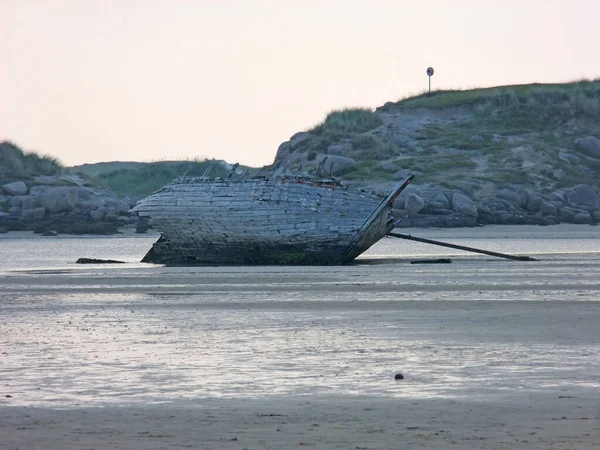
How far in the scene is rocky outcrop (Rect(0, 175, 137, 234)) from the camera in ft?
188

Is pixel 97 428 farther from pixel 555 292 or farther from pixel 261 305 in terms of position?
pixel 555 292

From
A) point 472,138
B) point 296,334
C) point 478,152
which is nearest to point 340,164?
point 478,152

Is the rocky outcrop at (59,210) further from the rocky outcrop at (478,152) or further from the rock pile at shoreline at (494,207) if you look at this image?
the rock pile at shoreline at (494,207)

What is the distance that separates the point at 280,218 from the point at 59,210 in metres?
31.9

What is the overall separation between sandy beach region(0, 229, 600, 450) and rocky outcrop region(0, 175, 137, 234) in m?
37.5

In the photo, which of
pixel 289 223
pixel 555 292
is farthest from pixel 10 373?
pixel 289 223

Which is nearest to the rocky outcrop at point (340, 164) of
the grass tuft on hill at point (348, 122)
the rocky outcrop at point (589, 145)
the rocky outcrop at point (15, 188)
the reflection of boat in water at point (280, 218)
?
the grass tuft on hill at point (348, 122)

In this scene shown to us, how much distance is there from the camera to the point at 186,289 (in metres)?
21.9

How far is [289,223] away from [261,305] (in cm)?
1288

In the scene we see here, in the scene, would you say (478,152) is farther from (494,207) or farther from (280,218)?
(280,218)

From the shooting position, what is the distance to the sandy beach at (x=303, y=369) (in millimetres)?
7582

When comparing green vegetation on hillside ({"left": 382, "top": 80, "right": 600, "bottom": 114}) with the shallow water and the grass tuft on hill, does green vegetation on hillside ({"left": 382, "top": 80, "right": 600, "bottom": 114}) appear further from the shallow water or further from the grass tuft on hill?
the shallow water

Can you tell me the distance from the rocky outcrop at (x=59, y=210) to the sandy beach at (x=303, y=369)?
1475 inches

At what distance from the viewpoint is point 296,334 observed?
1340 cm
